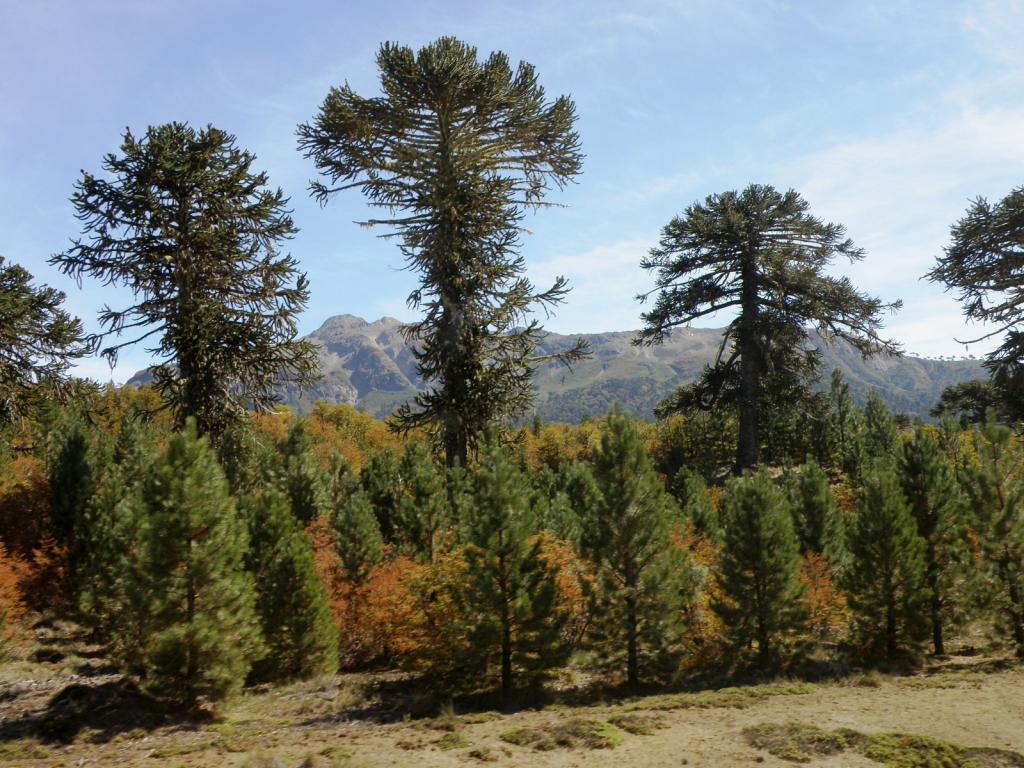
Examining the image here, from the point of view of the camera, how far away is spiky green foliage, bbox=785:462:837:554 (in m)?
30.6

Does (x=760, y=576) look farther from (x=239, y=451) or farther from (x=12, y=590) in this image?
(x=12, y=590)

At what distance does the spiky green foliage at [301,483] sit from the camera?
122ft

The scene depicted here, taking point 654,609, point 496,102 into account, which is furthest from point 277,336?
point 654,609

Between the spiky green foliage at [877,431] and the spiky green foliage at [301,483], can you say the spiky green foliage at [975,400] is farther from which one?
the spiky green foliage at [301,483]

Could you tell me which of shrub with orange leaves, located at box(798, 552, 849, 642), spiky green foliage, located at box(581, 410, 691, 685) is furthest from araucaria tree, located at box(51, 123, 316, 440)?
shrub with orange leaves, located at box(798, 552, 849, 642)

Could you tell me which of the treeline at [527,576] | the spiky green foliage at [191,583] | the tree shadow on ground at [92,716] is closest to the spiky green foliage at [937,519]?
the treeline at [527,576]

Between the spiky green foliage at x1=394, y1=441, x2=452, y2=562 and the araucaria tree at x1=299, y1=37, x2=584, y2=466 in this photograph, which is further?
the spiky green foliage at x1=394, y1=441, x2=452, y2=562

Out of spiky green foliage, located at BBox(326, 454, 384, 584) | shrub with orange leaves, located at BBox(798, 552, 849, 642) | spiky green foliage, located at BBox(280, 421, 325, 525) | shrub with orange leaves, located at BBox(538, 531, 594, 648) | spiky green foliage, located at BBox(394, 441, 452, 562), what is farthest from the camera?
spiky green foliage, located at BBox(280, 421, 325, 525)

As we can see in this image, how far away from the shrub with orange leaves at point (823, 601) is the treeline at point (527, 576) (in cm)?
10

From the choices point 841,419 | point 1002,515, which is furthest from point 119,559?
point 841,419

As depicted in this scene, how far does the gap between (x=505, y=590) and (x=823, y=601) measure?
46.4 ft

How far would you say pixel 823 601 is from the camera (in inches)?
1041

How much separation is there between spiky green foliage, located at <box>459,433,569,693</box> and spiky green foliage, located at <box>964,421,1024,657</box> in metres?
14.5

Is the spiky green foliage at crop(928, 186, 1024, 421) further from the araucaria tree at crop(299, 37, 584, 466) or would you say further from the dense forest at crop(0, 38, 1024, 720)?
the araucaria tree at crop(299, 37, 584, 466)
